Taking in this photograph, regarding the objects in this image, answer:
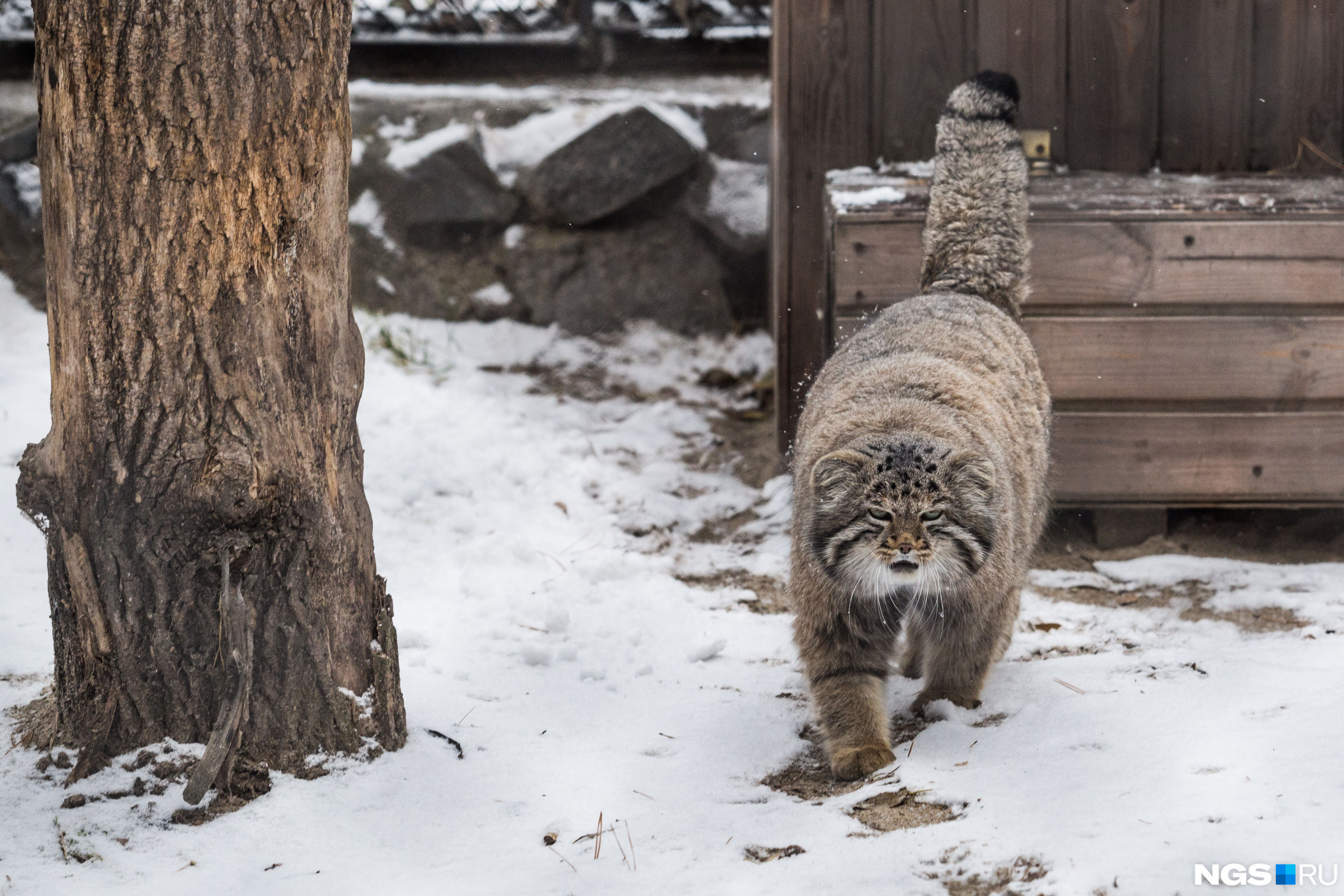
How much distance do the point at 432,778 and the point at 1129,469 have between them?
295 cm

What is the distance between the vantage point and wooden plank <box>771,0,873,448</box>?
487cm

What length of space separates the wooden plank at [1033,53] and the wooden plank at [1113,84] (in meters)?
0.04

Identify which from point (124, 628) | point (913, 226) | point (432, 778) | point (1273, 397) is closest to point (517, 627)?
point (432, 778)

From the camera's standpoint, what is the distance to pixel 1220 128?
4855mm

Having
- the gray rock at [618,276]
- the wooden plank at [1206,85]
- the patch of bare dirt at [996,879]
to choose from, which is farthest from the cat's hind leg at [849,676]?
the gray rock at [618,276]

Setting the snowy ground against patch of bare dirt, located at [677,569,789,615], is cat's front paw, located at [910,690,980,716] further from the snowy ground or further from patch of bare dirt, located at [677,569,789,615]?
patch of bare dirt, located at [677,569,789,615]

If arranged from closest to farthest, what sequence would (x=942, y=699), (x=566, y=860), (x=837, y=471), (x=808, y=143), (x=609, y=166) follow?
(x=566, y=860), (x=837, y=471), (x=942, y=699), (x=808, y=143), (x=609, y=166)

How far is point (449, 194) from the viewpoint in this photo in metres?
6.31

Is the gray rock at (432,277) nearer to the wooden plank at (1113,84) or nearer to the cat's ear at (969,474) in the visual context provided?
the wooden plank at (1113,84)

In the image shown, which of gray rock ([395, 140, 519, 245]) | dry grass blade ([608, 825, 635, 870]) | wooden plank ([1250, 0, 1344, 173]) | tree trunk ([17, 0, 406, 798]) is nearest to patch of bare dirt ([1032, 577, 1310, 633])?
wooden plank ([1250, 0, 1344, 173])

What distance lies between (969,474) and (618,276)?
4022mm

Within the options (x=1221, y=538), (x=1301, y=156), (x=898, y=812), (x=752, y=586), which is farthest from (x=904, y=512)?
(x=1301, y=156)

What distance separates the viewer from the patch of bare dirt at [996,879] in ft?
7.02

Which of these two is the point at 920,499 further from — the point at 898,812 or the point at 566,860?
the point at 566,860
